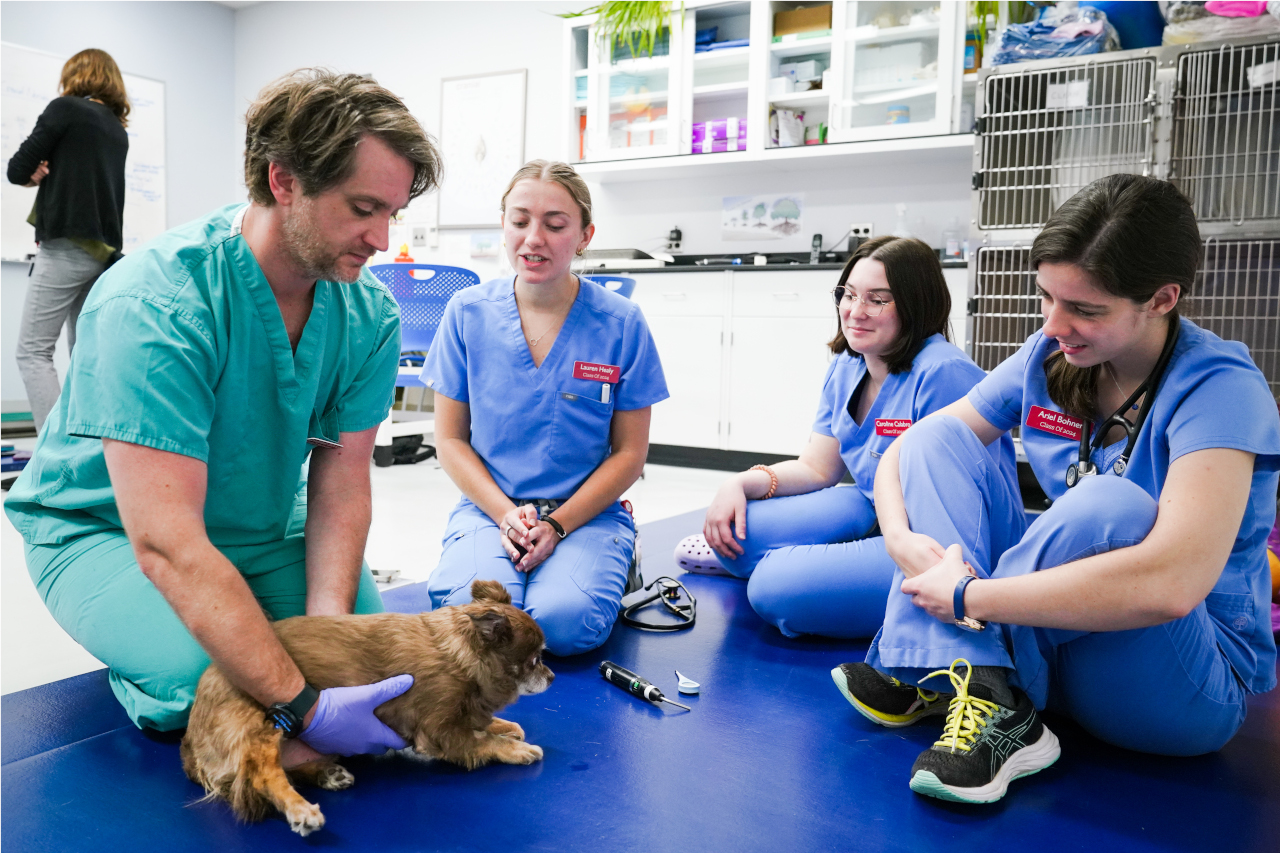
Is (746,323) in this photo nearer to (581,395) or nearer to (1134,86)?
(1134,86)

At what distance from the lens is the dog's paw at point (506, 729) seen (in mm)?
1341

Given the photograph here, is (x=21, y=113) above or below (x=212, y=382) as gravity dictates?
above

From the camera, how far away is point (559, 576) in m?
1.81

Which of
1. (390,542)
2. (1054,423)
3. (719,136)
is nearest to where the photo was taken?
(1054,423)

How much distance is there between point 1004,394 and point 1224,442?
1.39 feet

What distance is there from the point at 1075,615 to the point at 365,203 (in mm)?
1128

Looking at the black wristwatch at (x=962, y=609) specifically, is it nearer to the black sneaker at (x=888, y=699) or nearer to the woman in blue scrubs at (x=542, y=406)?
the black sneaker at (x=888, y=699)

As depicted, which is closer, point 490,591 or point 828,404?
point 490,591

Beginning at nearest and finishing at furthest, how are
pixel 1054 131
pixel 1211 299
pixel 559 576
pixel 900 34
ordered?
pixel 559 576, pixel 1211 299, pixel 1054 131, pixel 900 34

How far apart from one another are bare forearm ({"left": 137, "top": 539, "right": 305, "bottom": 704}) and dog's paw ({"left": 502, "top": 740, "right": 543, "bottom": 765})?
0.34 metres

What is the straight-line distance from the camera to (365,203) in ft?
4.05

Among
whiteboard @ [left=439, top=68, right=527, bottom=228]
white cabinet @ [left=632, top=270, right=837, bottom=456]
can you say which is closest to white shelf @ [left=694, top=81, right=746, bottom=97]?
white cabinet @ [left=632, top=270, right=837, bottom=456]

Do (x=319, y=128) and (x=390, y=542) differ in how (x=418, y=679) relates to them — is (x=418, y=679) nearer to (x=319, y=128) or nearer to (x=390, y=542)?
(x=319, y=128)

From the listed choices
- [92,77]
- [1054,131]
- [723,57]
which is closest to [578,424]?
[1054,131]
